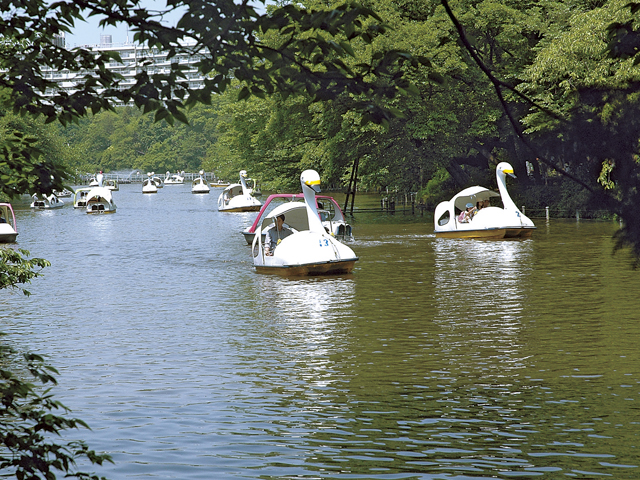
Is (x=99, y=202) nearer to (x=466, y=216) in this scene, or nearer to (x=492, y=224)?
(x=466, y=216)

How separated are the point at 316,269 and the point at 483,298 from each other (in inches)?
214

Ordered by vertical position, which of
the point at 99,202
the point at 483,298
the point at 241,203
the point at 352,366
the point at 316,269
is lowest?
the point at 352,366

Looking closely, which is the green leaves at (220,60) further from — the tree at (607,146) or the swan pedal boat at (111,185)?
the swan pedal boat at (111,185)

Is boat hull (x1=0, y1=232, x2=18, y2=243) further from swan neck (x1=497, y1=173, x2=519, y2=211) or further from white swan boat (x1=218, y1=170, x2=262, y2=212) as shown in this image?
white swan boat (x1=218, y1=170, x2=262, y2=212)

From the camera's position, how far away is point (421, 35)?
1624 inches

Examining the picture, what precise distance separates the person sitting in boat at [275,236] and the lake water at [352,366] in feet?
2.88

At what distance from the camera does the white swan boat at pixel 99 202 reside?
6212 centimetres

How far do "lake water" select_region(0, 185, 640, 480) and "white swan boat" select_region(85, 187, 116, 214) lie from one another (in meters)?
36.8

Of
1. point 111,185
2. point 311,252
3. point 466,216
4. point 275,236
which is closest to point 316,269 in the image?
point 311,252

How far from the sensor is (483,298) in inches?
743

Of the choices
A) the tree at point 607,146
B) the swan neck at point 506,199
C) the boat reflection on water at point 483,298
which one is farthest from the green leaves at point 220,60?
the swan neck at point 506,199

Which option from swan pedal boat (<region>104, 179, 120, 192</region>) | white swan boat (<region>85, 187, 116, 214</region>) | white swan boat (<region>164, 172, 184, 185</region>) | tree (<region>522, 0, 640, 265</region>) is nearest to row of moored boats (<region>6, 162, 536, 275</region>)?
tree (<region>522, 0, 640, 265</region>)

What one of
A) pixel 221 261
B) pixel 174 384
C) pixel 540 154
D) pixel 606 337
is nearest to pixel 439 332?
pixel 606 337

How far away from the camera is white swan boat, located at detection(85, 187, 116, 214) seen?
6212 centimetres
